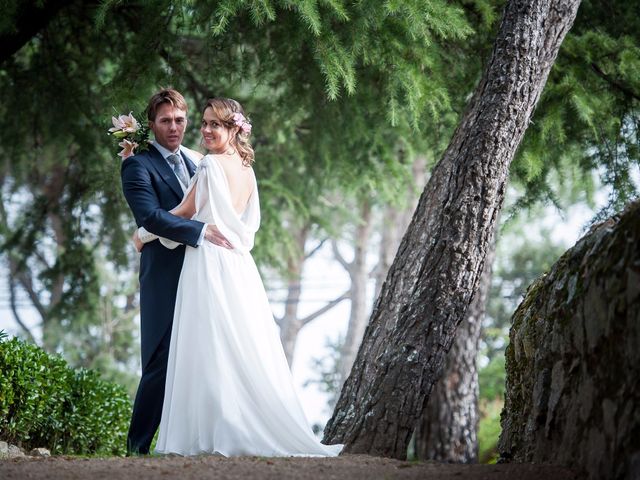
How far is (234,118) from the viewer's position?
499 centimetres

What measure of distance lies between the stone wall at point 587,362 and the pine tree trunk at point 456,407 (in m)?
4.56

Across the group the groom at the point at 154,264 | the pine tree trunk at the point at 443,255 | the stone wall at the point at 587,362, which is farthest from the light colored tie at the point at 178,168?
the stone wall at the point at 587,362

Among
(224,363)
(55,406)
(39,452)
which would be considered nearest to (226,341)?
(224,363)

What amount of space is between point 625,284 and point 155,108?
3.04m

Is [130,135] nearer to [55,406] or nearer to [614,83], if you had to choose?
[55,406]

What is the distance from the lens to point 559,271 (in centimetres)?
427

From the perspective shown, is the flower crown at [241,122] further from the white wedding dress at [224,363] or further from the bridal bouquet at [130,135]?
the bridal bouquet at [130,135]

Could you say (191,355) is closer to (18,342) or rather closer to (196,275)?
(196,275)

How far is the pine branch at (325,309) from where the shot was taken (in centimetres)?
2089

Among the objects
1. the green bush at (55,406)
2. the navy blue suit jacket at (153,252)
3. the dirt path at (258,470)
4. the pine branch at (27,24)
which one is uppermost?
the pine branch at (27,24)

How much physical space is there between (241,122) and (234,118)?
2.2 inches

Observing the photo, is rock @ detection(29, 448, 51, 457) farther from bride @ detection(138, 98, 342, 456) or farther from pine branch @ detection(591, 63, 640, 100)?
pine branch @ detection(591, 63, 640, 100)

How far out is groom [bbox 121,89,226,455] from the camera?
Answer: 511cm

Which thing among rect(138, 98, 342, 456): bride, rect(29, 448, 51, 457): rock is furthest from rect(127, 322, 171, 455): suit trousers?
rect(29, 448, 51, 457): rock
